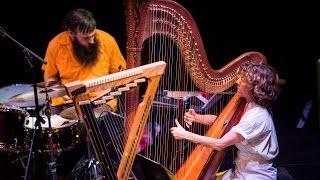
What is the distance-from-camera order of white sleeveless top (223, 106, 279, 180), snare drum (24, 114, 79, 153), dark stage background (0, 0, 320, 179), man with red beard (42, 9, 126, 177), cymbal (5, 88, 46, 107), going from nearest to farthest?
white sleeveless top (223, 106, 279, 180)
cymbal (5, 88, 46, 107)
snare drum (24, 114, 79, 153)
man with red beard (42, 9, 126, 177)
dark stage background (0, 0, 320, 179)

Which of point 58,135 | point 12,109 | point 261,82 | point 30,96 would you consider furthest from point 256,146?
point 12,109

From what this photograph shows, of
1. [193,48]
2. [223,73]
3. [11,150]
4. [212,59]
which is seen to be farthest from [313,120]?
[11,150]

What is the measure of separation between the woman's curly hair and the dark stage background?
2107 mm

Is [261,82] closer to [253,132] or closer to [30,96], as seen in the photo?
[253,132]

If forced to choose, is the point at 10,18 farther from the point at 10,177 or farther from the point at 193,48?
the point at 193,48

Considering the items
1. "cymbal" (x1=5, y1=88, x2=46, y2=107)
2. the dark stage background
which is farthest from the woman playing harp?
the dark stage background

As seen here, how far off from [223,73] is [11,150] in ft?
6.37

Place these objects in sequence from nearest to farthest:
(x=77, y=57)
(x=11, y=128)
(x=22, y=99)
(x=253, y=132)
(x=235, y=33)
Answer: (x=253, y=132)
(x=22, y=99)
(x=11, y=128)
(x=77, y=57)
(x=235, y=33)

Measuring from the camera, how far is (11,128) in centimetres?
396

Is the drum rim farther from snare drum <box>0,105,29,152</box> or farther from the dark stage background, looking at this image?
the dark stage background

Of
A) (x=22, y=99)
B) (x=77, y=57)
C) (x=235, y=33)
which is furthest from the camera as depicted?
(x=235, y=33)

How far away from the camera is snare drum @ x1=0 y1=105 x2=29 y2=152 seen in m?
3.88

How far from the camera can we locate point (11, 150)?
13.3 feet

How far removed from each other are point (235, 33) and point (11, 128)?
3.35 meters
